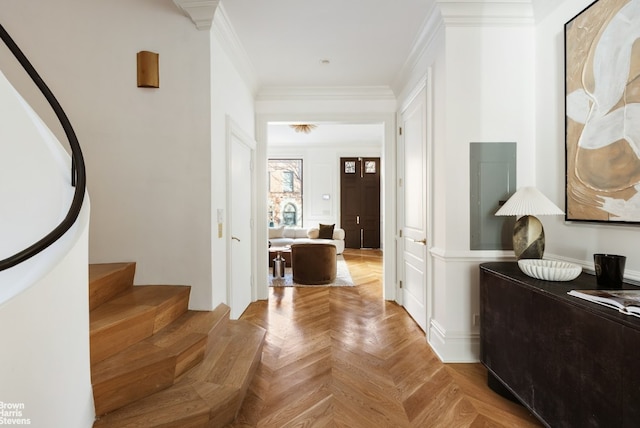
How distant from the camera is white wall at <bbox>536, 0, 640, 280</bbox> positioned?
193 centimetres

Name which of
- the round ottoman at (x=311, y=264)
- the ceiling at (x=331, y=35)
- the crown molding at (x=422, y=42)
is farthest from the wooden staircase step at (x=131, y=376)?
the round ottoman at (x=311, y=264)

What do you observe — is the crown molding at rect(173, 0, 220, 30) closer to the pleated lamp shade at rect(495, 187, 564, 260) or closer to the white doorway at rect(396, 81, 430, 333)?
the white doorway at rect(396, 81, 430, 333)

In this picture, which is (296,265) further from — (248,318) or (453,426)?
(453,426)

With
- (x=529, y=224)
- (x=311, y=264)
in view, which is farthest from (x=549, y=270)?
(x=311, y=264)

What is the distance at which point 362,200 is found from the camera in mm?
8891

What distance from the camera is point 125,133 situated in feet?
8.16

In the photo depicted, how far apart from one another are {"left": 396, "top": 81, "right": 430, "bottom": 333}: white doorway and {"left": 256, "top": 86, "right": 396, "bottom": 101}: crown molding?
0.48m

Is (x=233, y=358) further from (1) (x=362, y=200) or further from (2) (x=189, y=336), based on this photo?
(1) (x=362, y=200)

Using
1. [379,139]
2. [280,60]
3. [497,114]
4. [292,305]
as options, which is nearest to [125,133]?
[280,60]

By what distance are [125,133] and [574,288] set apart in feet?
10.4

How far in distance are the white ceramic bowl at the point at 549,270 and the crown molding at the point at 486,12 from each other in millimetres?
1823

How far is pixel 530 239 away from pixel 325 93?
2.97m

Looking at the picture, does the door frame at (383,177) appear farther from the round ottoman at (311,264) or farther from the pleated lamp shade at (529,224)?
the pleated lamp shade at (529,224)

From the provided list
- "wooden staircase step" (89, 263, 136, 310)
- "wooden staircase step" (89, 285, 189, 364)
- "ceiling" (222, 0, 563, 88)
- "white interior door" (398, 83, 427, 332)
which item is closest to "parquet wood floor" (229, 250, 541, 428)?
"white interior door" (398, 83, 427, 332)
